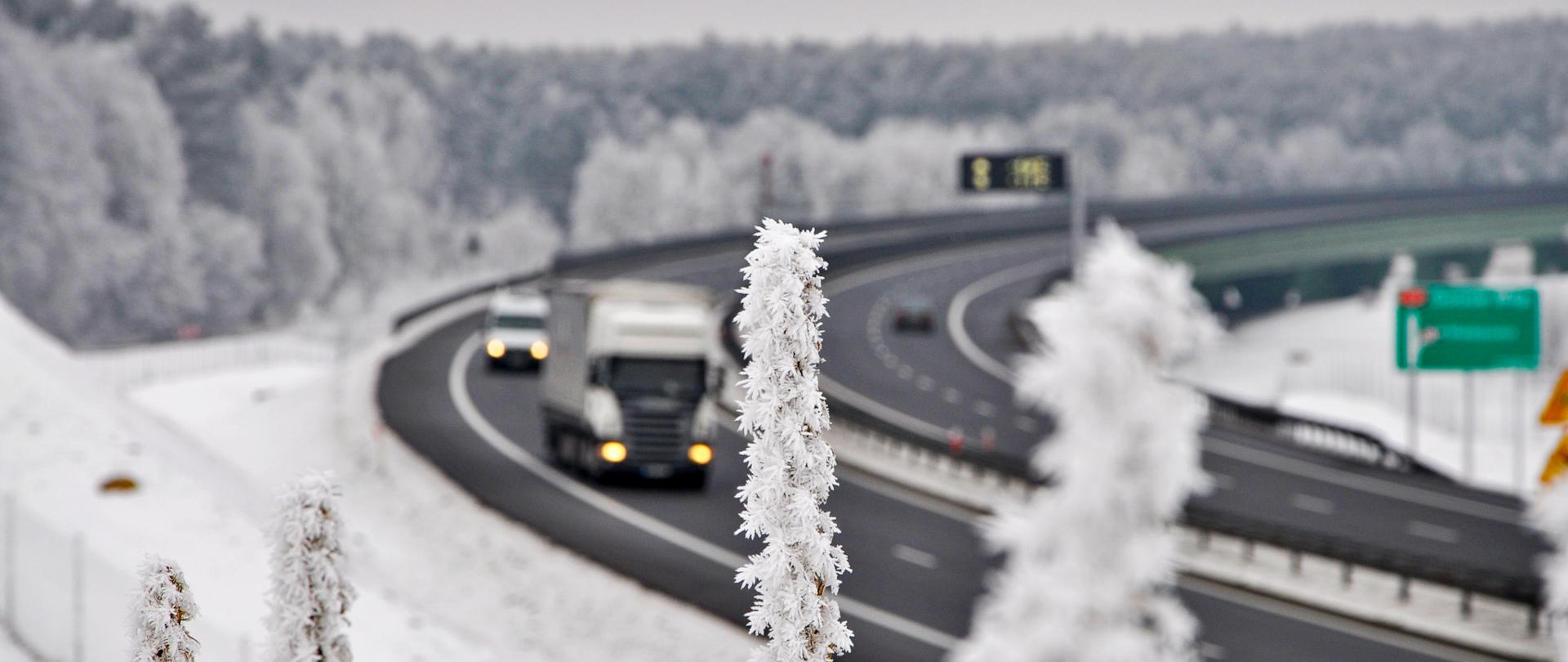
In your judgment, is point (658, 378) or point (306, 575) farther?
point (658, 378)

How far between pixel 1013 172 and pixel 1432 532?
4096 cm

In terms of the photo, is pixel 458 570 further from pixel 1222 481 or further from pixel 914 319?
pixel 914 319

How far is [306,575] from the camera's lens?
339 inches

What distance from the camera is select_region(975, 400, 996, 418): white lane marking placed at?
51.6 m

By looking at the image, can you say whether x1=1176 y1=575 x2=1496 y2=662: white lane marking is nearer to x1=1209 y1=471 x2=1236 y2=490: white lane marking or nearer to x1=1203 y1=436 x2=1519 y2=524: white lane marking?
x1=1209 y1=471 x2=1236 y2=490: white lane marking

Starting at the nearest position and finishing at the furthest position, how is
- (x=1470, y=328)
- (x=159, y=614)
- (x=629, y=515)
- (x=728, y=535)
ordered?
(x=159, y=614) < (x=728, y=535) < (x=629, y=515) < (x=1470, y=328)

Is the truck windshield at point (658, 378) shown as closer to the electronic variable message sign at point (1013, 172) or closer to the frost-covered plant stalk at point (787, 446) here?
the frost-covered plant stalk at point (787, 446)

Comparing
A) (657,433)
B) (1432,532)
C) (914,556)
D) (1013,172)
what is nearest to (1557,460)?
(914,556)

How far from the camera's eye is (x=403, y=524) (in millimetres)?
34188

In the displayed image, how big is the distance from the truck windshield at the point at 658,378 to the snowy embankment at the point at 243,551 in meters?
3.42

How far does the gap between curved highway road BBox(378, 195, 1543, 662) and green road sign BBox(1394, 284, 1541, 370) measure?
38.6ft

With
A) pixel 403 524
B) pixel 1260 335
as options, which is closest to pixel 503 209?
pixel 1260 335

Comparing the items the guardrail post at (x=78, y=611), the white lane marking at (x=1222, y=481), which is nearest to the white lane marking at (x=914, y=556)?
the white lane marking at (x=1222, y=481)

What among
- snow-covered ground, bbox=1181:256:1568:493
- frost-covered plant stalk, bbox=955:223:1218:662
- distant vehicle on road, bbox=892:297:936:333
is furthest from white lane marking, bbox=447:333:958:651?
snow-covered ground, bbox=1181:256:1568:493
